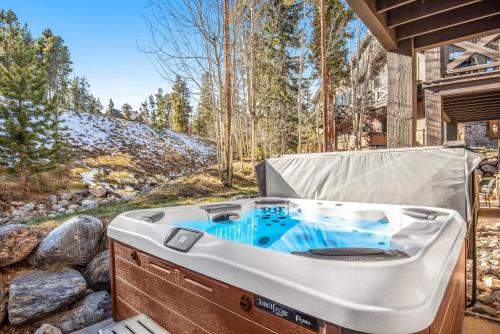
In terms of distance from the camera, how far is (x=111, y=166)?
7770mm

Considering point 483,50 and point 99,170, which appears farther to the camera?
point 99,170

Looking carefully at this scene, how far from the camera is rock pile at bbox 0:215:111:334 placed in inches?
99.7

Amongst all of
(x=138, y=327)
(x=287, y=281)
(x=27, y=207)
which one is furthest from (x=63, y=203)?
(x=287, y=281)

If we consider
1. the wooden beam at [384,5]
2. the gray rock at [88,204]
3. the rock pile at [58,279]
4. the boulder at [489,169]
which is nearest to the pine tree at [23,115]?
the gray rock at [88,204]

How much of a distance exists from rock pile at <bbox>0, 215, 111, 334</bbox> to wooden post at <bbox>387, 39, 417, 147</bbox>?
3514 millimetres

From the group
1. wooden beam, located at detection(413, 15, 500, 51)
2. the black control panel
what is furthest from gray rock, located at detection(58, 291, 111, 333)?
wooden beam, located at detection(413, 15, 500, 51)

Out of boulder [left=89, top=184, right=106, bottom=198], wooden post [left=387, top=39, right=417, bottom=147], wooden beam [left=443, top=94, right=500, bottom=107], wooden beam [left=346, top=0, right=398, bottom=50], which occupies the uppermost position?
wooden beam [left=346, top=0, right=398, bottom=50]

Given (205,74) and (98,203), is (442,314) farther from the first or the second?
(205,74)

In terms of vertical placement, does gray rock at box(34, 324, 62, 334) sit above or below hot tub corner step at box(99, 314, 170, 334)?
below

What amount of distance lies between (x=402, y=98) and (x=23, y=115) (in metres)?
6.90

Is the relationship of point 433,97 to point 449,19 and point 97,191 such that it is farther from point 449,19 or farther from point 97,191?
point 97,191

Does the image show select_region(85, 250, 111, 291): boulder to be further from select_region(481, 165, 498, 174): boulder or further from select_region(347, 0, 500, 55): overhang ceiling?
select_region(481, 165, 498, 174): boulder

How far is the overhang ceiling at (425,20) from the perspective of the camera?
251cm

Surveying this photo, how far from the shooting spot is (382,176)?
8.44ft
